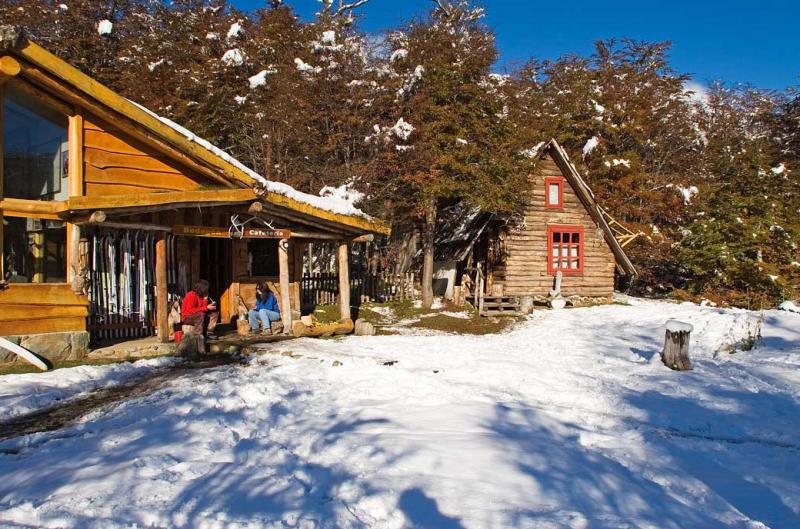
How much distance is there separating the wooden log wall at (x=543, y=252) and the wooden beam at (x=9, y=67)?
16.4 metres

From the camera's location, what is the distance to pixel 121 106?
9.61m

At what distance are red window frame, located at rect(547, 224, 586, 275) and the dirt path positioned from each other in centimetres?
1577

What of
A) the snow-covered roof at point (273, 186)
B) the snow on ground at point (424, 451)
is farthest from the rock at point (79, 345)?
the snow-covered roof at point (273, 186)

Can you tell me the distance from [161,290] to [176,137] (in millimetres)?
3024

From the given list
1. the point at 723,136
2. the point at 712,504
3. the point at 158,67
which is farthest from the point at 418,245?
the point at 723,136

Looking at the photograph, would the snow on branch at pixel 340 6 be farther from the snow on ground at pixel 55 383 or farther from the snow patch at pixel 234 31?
the snow on ground at pixel 55 383

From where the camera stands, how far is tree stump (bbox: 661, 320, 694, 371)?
9.26 meters

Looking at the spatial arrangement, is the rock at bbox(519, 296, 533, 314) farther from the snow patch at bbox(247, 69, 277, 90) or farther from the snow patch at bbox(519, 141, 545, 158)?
the snow patch at bbox(247, 69, 277, 90)

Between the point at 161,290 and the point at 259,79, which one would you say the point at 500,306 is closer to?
the point at 161,290

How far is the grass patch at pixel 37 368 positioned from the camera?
798 centimetres

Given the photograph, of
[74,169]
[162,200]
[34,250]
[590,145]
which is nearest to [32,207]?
[34,250]

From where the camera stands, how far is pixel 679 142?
1298 inches

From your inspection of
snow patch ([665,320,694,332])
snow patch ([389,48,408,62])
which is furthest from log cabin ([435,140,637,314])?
snow patch ([665,320,694,332])

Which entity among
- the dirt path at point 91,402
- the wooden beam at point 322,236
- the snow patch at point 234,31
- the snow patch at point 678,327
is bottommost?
the dirt path at point 91,402
